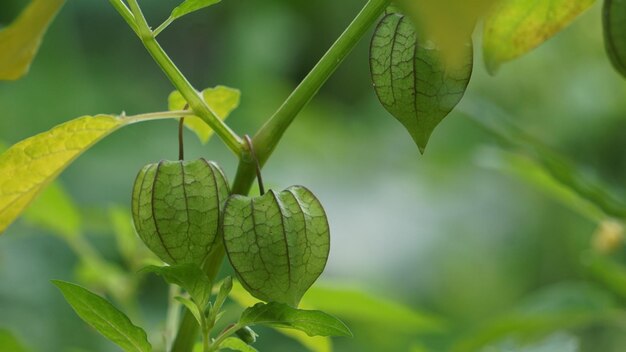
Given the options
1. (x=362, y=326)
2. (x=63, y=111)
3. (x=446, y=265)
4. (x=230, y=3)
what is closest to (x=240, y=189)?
(x=362, y=326)

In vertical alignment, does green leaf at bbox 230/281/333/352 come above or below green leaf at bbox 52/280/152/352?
above

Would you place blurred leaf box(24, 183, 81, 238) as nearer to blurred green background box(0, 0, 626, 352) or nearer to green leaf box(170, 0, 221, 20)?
green leaf box(170, 0, 221, 20)

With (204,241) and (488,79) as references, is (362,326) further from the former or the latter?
(204,241)

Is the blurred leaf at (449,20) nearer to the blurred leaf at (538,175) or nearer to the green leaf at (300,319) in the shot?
the green leaf at (300,319)

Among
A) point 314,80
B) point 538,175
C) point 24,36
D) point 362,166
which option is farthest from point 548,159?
point 362,166

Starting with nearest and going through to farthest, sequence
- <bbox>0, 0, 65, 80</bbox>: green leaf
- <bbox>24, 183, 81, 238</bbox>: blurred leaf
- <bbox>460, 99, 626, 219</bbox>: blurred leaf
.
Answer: <bbox>0, 0, 65, 80</bbox>: green leaf < <bbox>460, 99, 626, 219</bbox>: blurred leaf < <bbox>24, 183, 81, 238</bbox>: blurred leaf

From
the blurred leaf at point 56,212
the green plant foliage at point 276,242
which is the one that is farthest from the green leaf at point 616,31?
the blurred leaf at point 56,212

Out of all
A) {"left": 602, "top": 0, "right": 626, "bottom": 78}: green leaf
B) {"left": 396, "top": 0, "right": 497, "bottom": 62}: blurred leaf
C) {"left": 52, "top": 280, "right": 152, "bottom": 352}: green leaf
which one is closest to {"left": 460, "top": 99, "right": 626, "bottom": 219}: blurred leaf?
{"left": 602, "top": 0, "right": 626, "bottom": 78}: green leaf
